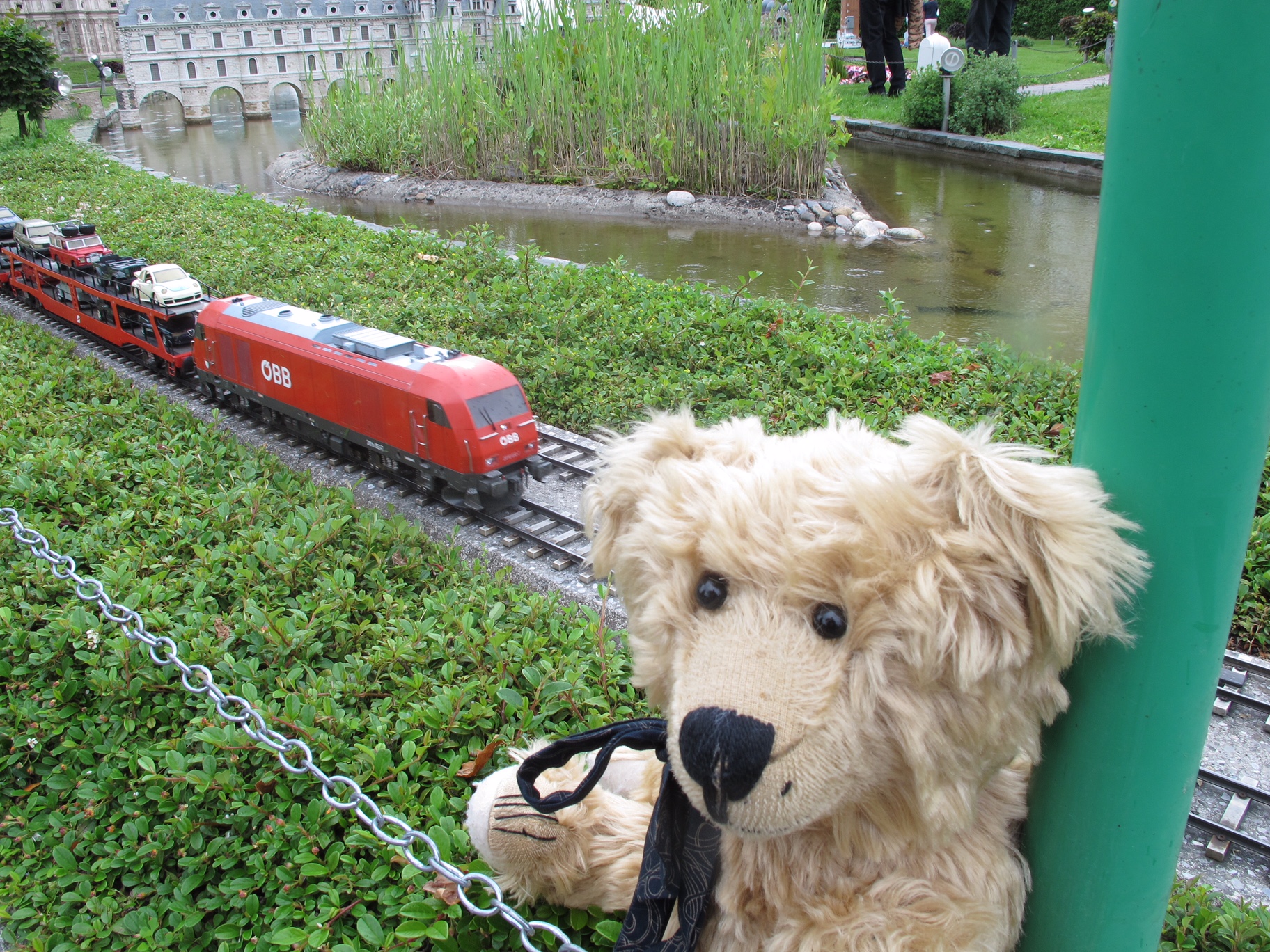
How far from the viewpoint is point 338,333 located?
19.6ft

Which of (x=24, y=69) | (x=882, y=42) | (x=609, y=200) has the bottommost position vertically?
(x=609, y=200)

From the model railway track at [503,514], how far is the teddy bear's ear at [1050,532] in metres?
2.86

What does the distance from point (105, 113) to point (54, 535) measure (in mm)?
38931

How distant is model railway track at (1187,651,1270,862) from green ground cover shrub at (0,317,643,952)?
2.20 meters

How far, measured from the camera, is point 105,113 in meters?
35.2

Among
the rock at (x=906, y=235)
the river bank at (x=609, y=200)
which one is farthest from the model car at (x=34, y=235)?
the rock at (x=906, y=235)

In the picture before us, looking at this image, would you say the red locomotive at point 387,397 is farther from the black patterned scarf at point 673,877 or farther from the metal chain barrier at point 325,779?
the black patterned scarf at point 673,877

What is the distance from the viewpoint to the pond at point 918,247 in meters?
10.3

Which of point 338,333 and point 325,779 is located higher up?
point 338,333

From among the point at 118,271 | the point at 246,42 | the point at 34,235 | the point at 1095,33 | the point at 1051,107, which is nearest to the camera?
the point at 118,271

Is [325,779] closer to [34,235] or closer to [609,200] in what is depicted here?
[34,235]

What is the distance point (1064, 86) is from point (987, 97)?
7.74 meters

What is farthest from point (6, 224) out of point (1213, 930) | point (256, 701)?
point (1213, 930)

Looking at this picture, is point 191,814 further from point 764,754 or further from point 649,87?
point 649,87
